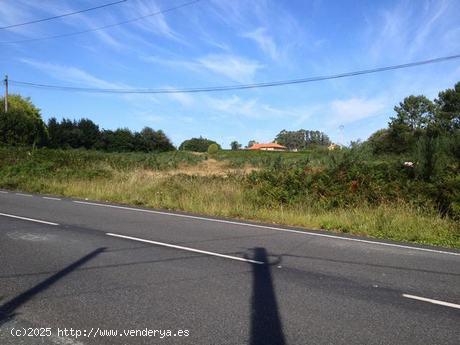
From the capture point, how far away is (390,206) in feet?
42.7

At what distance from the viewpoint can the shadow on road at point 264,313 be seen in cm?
421

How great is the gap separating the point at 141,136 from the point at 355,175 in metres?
80.4

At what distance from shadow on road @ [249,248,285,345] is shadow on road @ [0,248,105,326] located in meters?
2.49

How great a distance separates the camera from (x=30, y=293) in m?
5.39

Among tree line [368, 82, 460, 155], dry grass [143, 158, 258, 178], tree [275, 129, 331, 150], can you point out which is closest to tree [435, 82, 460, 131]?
tree line [368, 82, 460, 155]

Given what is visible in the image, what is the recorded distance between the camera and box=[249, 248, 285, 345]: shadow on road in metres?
4.21

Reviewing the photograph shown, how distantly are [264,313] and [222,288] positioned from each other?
101 cm

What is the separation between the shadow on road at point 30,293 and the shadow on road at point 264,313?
→ 8.18 ft

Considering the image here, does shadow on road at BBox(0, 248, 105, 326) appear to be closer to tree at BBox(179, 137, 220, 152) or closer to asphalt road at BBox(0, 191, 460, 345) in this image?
asphalt road at BBox(0, 191, 460, 345)

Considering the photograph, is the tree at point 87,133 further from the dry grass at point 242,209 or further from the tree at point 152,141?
the dry grass at point 242,209

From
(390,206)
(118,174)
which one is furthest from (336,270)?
(118,174)

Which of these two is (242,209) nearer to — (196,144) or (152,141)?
(152,141)

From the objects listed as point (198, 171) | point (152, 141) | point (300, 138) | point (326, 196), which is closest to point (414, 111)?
point (152, 141)

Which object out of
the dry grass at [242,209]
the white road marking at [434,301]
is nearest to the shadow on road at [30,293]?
the white road marking at [434,301]
